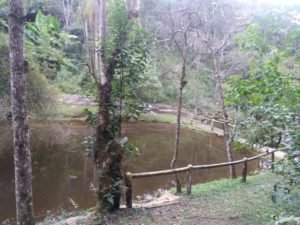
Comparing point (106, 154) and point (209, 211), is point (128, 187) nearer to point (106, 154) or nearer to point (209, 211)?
point (106, 154)

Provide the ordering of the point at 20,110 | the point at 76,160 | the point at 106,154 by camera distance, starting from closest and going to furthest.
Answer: the point at 20,110 < the point at 106,154 < the point at 76,160

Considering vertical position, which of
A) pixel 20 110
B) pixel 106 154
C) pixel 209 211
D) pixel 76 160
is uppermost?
pixel 20 110

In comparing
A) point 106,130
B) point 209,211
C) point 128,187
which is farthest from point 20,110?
point 209,211

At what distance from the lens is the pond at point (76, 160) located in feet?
27.6

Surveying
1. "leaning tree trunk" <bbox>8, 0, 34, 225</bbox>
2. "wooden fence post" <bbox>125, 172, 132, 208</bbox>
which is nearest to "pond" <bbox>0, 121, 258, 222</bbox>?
"wooden fence post" <bbox>125, 172, 132, 208</bbox>

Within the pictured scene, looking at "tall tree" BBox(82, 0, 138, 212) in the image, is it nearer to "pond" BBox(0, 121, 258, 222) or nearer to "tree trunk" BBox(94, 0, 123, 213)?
"tree trunk" BBox(94, 0, 123, 213)

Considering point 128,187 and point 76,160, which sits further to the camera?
point 76,160

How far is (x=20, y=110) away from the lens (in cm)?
402

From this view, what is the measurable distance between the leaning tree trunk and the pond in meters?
1.64

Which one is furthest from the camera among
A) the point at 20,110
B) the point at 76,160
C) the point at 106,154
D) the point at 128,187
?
the point at 76,160

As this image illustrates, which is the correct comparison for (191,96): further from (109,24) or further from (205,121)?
(109,24)

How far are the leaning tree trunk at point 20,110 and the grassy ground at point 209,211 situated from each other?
5.06 feet

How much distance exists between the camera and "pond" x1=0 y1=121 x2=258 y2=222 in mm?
8414

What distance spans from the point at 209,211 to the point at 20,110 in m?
3.76
